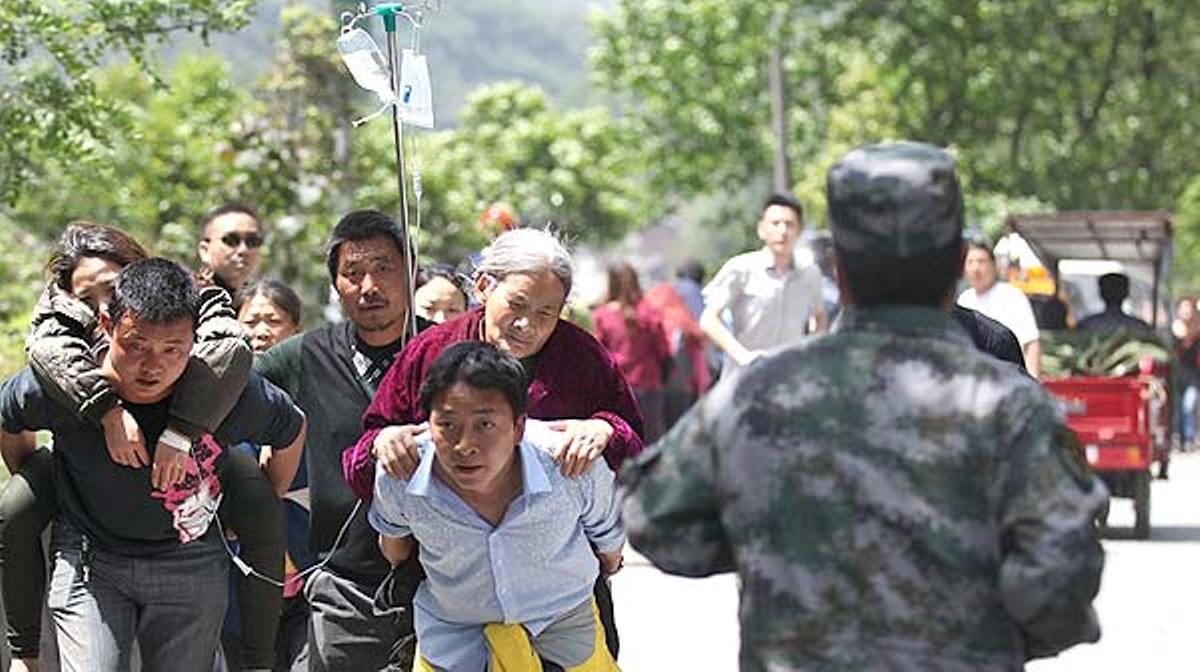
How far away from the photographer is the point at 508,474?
6109 millimetres

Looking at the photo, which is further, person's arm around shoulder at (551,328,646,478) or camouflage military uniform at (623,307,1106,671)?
person's arm around shoulder at (551,328,646,478)

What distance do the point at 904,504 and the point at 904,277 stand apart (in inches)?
14.6

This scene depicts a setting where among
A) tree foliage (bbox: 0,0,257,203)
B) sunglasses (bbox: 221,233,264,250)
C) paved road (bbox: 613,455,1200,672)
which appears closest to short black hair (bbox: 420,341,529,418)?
sunglasses (bbox: 221,233,264,250)

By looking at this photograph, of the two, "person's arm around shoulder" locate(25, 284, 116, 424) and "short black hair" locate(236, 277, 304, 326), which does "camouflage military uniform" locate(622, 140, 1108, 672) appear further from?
"short black hair" locate(236, 277, 304, 326)

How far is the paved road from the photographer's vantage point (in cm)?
1147

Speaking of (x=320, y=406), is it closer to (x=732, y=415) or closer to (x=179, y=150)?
(x=732, y=415)

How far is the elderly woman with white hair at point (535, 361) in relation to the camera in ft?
20.7

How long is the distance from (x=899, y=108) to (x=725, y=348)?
30242mm

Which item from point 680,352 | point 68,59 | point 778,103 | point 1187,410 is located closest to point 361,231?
point 68,59

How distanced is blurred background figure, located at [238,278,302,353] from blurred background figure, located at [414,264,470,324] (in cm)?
53

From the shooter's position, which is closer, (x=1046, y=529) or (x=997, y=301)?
(x=1046, y=529)

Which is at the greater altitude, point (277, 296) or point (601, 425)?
point (277, 296)

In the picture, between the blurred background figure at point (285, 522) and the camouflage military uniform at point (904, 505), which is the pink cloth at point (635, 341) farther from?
the camouflage military uniform at point (904, 505)

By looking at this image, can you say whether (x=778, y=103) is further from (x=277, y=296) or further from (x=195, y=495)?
(x=195, y=495)
